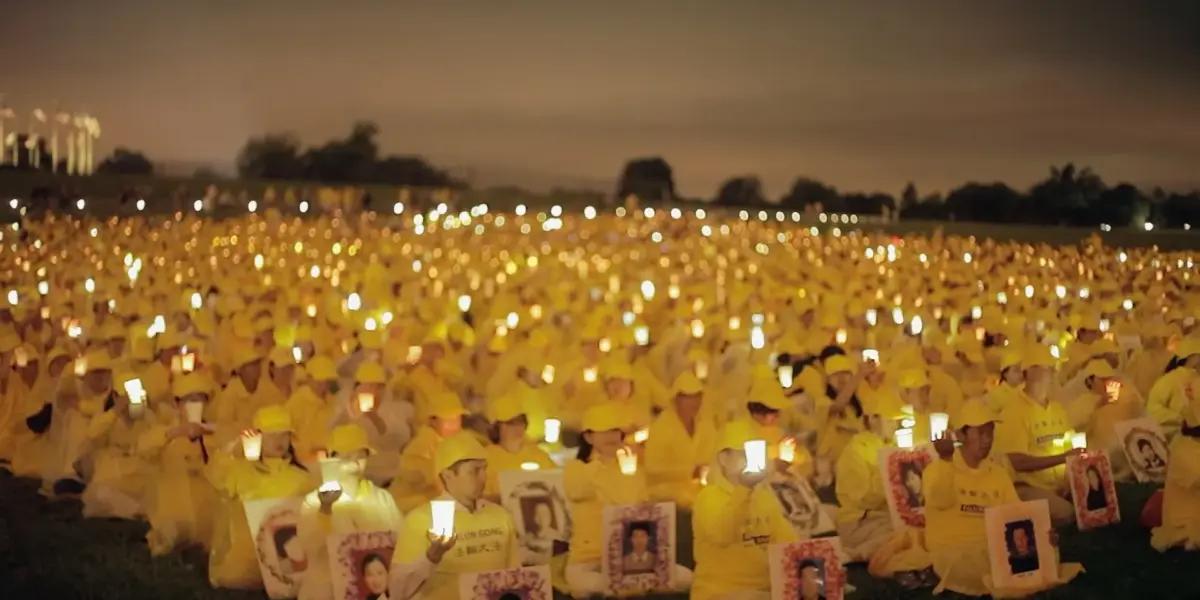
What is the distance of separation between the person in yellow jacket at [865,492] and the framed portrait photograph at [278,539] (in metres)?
3.60

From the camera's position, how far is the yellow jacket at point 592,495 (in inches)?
329

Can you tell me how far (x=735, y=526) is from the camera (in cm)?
700

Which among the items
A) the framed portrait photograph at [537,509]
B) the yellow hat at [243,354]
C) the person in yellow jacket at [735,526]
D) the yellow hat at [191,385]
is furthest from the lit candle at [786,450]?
the yellow hat at [243,354]

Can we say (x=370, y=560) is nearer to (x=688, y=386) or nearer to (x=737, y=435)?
(x=737, y=435)

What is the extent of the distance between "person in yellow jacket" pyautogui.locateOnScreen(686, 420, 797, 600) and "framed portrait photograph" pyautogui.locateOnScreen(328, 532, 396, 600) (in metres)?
1.61

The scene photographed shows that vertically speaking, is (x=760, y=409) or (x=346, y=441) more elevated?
(x=760, y=409)

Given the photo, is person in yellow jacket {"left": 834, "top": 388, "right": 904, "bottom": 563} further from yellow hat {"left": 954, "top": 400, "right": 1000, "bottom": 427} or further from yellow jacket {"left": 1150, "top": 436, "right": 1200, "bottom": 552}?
yellow jacket {"left": 1150, "top": 436, "right": 1200, "bottom": 552}

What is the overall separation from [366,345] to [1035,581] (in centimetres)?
789

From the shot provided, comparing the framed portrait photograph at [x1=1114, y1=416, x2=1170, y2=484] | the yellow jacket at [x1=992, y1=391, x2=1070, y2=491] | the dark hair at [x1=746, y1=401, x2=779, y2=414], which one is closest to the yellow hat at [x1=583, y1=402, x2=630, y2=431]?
the dark hair at [x1=746, y1=401, x2=779, y2=414]

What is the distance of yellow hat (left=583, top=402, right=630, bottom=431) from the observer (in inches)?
332

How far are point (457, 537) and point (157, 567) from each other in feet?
11.8

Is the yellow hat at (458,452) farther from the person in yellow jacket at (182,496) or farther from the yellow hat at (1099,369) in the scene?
the yellow hat at (1099,369)

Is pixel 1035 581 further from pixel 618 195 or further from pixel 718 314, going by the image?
pixel 618 195

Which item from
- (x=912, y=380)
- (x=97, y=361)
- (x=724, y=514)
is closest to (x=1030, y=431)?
(x=912, y=380)
